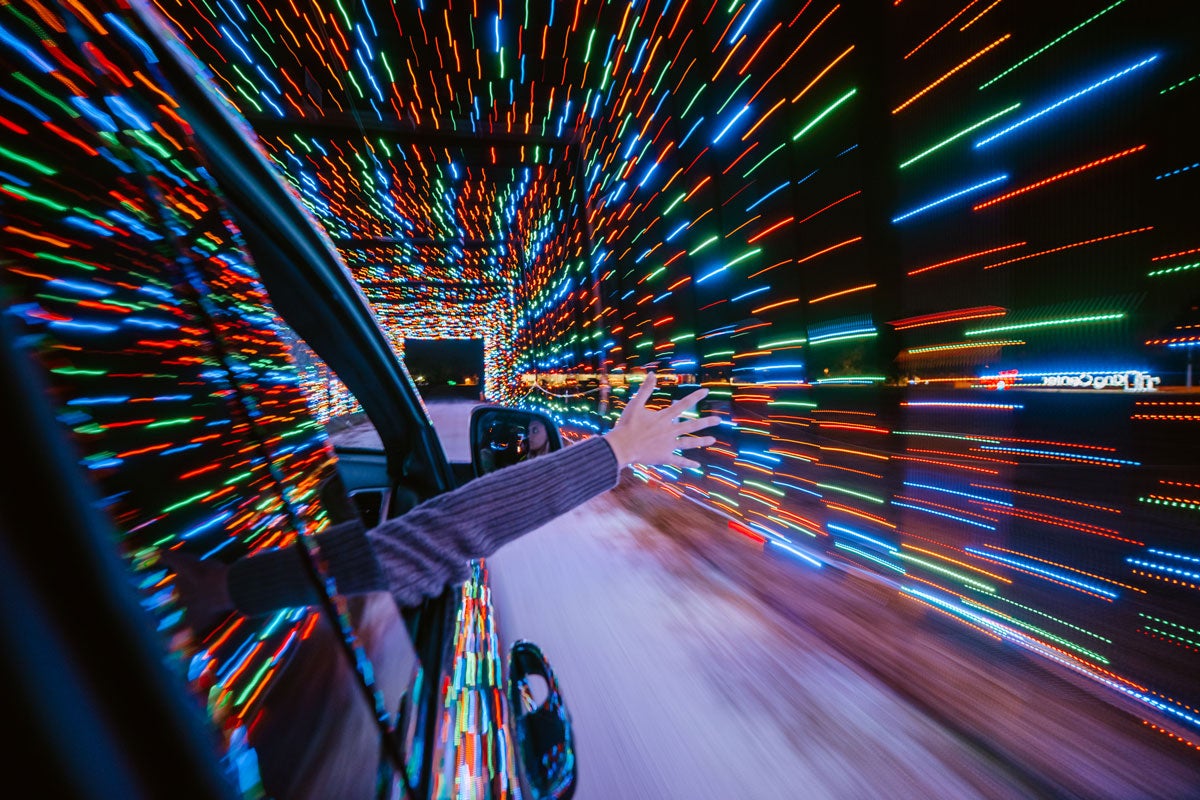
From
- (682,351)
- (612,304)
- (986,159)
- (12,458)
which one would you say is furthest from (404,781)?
(612,304)

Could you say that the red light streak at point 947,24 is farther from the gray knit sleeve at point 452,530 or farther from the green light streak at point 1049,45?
the gray knit sleeve at point 452,530

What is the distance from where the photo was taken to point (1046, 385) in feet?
61.6

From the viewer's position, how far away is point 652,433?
1.32 m

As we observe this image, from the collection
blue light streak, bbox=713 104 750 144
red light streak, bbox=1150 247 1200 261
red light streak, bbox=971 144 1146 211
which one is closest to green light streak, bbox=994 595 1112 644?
red light streak, bbox=1150 247 1200 261

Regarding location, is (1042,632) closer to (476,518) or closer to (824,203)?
(476,518)

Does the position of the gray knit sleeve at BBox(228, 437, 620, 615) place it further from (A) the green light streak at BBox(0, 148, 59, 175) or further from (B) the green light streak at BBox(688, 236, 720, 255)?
(B) the green light streak at BBox(688, 236, 720, 255)

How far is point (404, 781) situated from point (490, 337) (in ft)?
71.8

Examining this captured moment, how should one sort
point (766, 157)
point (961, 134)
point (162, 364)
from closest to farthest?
1. point (162, 364)
2. point (961, 134)
3. point (766, 157)

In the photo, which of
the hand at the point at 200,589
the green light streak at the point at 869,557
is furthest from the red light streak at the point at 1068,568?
the hand at the point at 200,589

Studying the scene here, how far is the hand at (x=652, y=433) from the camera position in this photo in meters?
1.28

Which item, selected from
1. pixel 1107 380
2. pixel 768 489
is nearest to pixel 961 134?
pixel 768 489

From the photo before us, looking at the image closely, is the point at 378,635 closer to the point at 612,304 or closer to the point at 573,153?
the point at 573,153

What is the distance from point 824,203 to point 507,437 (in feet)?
24.2

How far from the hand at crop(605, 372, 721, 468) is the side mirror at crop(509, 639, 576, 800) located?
569mm
